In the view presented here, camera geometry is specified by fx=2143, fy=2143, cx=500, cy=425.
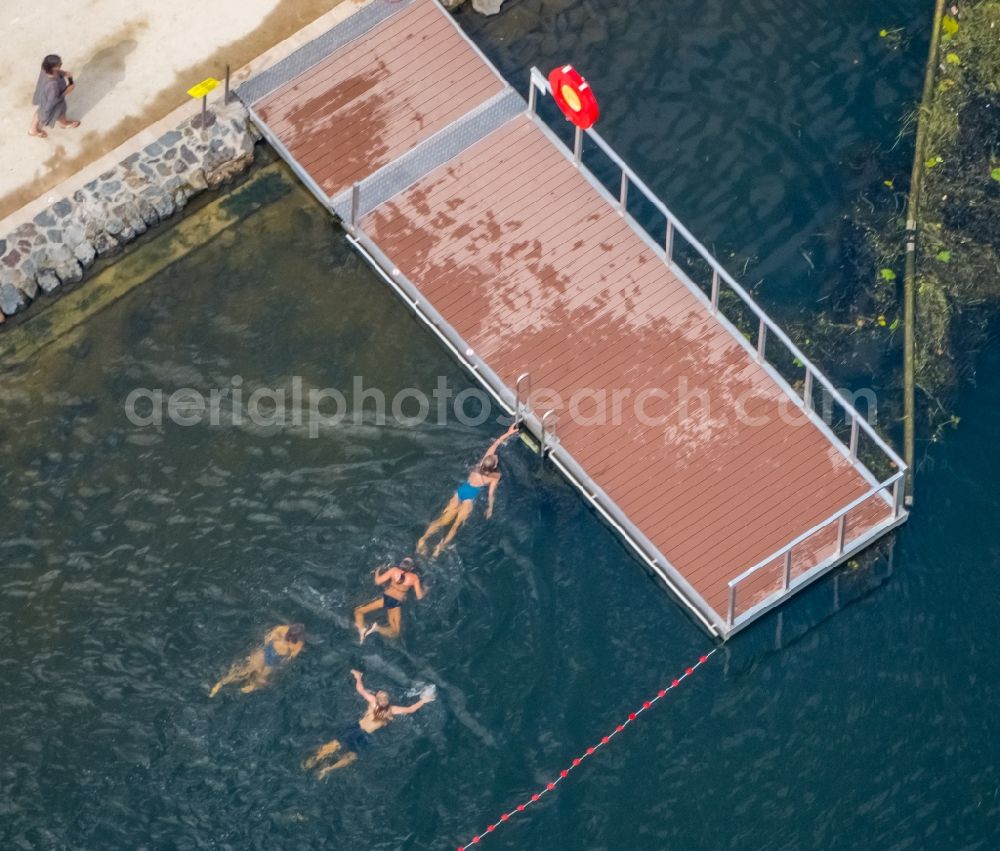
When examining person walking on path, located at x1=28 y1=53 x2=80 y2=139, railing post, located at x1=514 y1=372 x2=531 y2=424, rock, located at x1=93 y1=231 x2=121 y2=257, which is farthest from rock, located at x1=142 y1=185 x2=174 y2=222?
railing post, located at x1=514 y1=372 x2=531 y2=424

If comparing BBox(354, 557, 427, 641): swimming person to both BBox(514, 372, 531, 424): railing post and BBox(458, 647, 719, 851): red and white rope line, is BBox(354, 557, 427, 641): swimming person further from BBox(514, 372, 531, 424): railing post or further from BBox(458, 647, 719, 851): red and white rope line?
BBox(458, 647, 719, 851): red and white rope line

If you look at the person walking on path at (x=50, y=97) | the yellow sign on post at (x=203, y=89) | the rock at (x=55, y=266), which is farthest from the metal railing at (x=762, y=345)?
the rock at (x=55, y=266)

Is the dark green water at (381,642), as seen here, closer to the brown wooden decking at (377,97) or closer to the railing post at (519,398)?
the railing post at (519,398)

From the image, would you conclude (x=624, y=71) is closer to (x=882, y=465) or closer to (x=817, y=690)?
(x=882, y=465)

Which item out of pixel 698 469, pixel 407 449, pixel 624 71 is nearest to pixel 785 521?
pixel 698 469

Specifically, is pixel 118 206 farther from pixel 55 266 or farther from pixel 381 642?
pixel 381 642
